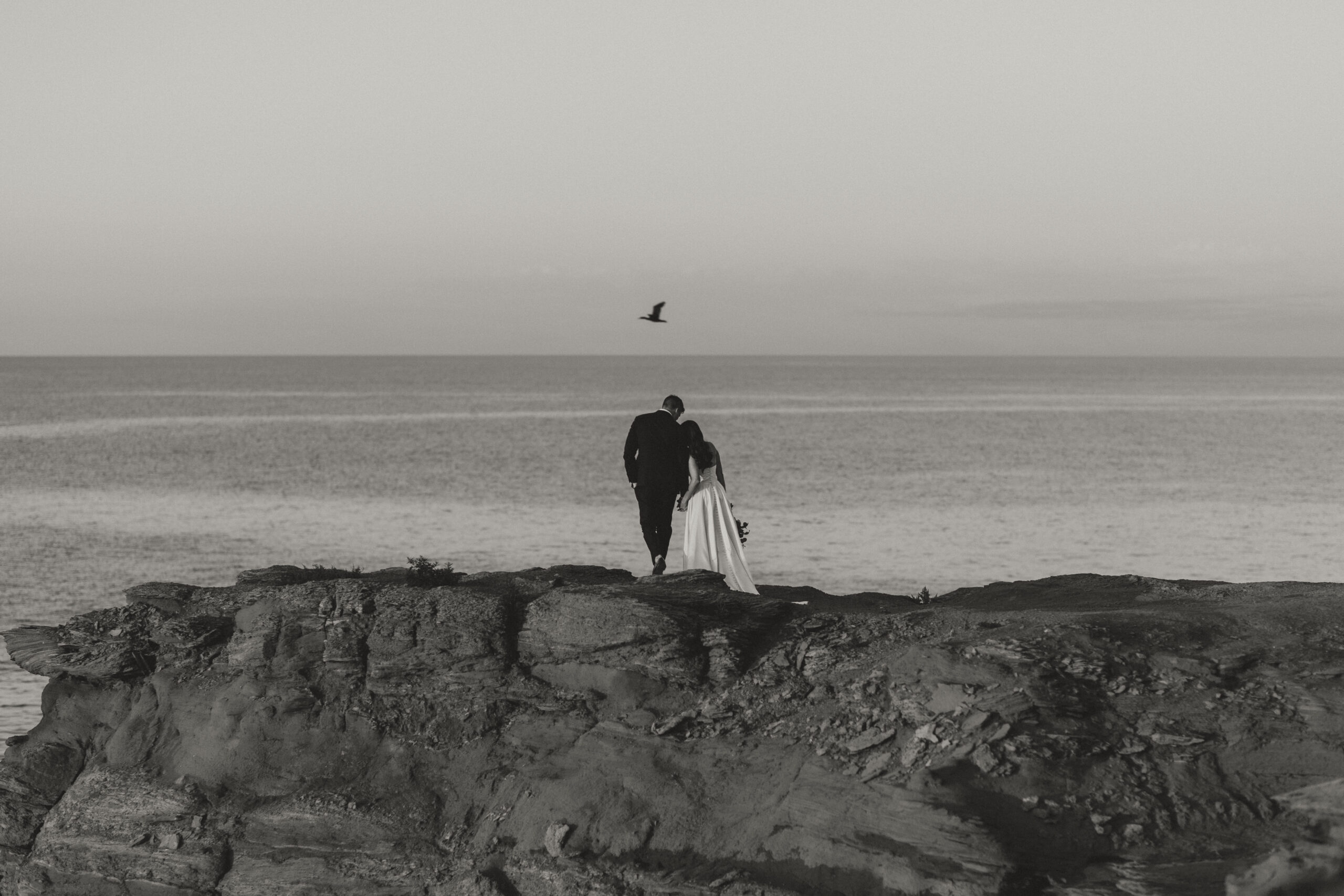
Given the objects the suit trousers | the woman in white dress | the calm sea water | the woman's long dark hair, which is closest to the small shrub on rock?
the suit trousers

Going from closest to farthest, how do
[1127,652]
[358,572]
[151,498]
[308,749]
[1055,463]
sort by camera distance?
[1127,652] < [308,749] < [358,572] < [151,498] < [1055,463]

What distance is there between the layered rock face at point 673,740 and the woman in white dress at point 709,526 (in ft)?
3.58

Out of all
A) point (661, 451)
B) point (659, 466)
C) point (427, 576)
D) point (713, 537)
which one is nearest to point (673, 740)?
point (713, 537)

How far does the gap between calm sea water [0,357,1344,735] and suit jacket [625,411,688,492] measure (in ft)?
47.1

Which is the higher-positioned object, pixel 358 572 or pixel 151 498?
pixel 358 572

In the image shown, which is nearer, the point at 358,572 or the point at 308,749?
the point at 308,749

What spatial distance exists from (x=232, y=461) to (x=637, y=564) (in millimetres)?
47341

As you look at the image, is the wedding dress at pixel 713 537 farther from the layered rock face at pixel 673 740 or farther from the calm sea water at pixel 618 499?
the calm sea water at pixel 618 499

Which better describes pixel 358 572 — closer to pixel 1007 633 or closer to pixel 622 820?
pixel 622 820

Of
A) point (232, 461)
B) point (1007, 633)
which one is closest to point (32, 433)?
point (232, 461)

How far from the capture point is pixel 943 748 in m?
13.3

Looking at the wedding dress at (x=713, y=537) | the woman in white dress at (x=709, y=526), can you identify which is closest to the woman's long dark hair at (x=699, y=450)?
the woman in white dress at (x=709, y=526)

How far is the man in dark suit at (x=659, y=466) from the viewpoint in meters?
20.0

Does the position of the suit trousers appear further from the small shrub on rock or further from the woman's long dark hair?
the small shrub on rock
